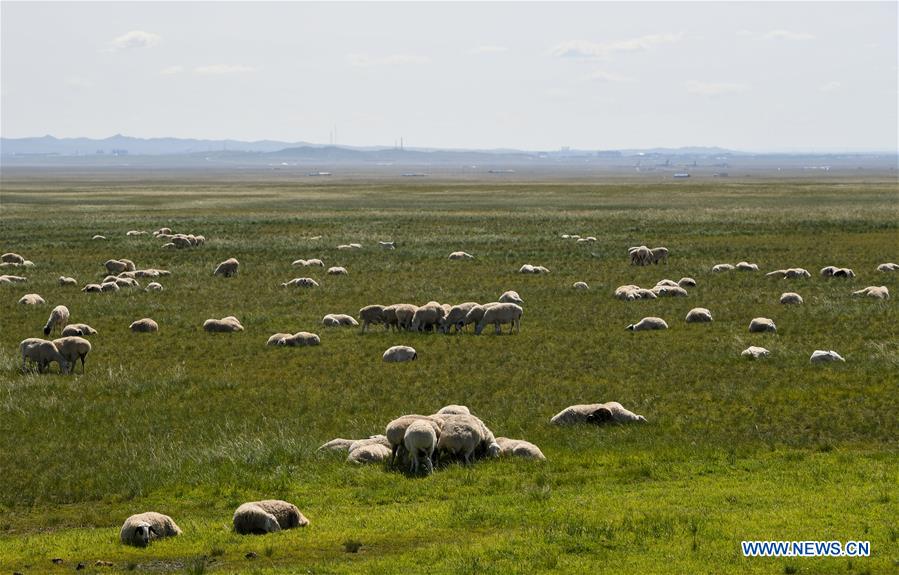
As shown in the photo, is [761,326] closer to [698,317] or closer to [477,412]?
[698,317]

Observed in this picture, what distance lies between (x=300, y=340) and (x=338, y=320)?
358 cm

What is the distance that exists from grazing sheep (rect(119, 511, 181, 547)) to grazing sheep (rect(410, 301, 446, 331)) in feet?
60.4

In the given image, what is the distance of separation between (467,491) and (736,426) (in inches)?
273

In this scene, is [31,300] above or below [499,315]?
below

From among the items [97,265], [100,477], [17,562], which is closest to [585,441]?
[100,477]

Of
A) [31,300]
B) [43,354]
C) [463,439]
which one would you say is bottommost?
[31,300]

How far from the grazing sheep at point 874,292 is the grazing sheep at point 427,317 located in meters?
16.3

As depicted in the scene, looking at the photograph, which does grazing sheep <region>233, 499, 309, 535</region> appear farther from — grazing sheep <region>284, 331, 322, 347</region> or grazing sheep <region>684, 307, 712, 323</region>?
grazing sheep <region>684, 307, 712, 323</region>

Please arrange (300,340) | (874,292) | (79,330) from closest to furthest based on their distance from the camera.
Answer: (300,340) < (79,330) < (874,292)

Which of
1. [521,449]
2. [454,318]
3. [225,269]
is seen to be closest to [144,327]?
[454,318]

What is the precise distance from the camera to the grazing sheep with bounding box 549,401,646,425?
20766 mm

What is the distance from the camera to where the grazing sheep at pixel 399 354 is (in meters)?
27.8

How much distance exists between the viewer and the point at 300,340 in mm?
30531

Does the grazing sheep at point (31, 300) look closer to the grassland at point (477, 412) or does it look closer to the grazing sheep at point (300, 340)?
the grassland at point (477, 412)
